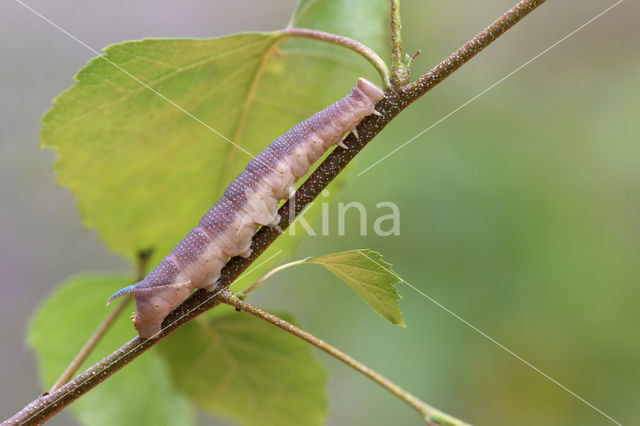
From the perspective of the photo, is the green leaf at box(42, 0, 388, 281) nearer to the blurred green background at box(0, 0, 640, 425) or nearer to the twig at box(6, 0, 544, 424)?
the twig at box(6, 0, 544, 424)

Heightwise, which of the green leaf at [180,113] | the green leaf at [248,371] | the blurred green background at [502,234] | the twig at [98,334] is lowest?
the twig at [98,334]

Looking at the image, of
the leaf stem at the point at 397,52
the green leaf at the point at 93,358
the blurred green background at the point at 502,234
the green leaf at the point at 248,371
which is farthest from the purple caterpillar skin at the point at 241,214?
the blurred green background at the point at 502,234

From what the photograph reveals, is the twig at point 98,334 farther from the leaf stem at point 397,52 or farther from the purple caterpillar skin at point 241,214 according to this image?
the leaf stem at point 397,52

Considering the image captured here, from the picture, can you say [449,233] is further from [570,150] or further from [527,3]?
[527,3]

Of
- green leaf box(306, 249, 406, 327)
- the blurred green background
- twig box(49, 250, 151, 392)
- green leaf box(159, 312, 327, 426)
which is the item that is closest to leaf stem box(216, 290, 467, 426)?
green leaf box(306, 249, 406, 327)

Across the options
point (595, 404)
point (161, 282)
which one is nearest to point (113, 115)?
point (161, 282)

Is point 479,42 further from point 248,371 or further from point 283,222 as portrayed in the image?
Answer: point 248,371

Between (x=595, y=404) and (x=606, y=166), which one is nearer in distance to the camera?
(x=595, y=404)
